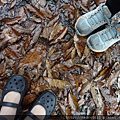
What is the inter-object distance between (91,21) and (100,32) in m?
0.10

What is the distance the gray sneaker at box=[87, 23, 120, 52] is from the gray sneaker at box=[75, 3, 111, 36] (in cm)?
6

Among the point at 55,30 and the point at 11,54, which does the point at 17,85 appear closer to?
the point at 11,54

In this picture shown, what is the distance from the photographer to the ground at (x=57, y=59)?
57.6 inches

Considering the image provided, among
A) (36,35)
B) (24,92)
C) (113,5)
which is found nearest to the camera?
(113,5)

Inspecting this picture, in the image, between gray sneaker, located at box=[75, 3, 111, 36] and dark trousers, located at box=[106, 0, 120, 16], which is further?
gray sneaker, located at box=[75, 3, 111, 36]

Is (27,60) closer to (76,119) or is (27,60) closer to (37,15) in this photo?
(37,15)

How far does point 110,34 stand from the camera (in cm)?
152

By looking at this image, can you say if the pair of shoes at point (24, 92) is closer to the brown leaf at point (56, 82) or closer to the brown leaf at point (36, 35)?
the brown leaf at point (56, 82)

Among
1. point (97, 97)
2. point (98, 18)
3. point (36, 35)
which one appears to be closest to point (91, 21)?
point (98, 18)

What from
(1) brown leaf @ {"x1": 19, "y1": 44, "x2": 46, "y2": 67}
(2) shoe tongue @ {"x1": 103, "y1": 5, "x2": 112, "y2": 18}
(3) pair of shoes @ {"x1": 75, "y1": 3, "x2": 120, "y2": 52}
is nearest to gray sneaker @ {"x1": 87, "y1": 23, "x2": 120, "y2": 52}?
(3) pair of shoes @ {"x1": 75, "y1": 3, "x2": 120, "y2": 52}

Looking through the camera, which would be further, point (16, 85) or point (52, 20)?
point (52, 20)

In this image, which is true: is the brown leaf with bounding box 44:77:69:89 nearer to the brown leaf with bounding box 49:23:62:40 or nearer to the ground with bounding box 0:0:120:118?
the ground with bounding box 0:0:120:118

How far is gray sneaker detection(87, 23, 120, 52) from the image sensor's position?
1.50 m

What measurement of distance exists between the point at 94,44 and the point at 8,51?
0.60 meters
